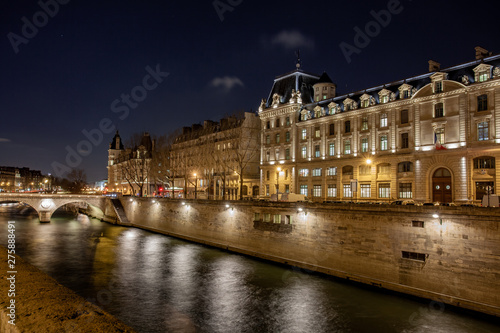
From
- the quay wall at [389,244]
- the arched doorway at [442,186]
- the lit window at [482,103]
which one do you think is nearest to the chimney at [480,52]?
the lit window at [482,103]

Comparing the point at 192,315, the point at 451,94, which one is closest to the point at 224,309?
the point at 192,315

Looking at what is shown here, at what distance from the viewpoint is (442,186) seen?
136ft

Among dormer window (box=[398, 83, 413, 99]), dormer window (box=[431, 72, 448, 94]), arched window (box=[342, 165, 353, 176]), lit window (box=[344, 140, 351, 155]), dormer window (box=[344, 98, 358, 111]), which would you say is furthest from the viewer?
lit window (box=[344, 140, 351, 155])

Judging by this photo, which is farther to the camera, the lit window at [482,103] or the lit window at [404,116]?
the lit window at [404,116]

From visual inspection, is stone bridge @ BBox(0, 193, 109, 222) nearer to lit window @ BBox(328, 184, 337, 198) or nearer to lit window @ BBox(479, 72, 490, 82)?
lit window @ BBox(328, 184, 337, 198)

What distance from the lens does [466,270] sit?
2244 cm

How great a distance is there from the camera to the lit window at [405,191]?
44.7 meters

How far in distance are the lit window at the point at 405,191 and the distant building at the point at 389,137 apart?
0.12 meters

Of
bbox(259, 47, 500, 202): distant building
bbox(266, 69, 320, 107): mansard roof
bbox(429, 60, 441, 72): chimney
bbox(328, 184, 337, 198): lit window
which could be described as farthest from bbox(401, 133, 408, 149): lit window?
bbox(266, 69, 320, 107): mansard roof

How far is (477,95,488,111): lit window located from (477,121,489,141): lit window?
1.44 m

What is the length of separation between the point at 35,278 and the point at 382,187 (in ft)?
144

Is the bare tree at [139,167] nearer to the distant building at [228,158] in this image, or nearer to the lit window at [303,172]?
the distant building at [228,158]

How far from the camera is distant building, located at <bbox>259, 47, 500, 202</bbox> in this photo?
127ft

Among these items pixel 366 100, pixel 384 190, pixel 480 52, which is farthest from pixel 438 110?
pixel 384 190
